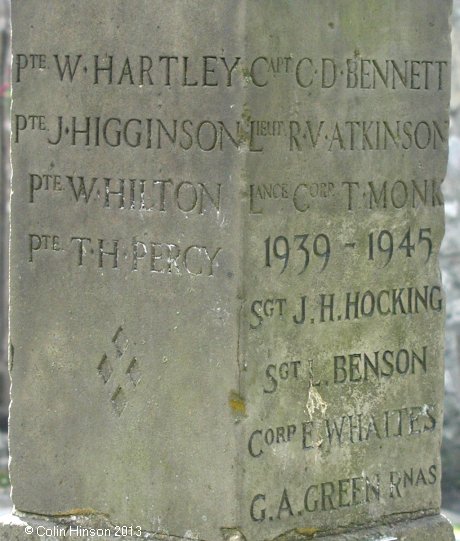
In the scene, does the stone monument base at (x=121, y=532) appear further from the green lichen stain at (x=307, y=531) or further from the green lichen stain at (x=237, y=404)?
the green lichen stain at (x=237, y=404)

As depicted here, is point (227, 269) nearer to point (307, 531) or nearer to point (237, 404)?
point (237, 404)

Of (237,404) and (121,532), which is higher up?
(237,404)

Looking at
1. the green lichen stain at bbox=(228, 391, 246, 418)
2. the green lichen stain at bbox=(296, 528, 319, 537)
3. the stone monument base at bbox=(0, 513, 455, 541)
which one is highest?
the green lichen stain at bbox=(228, 391, 246, 418)

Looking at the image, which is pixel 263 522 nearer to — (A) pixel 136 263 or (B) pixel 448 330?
(A) pixel 136 263

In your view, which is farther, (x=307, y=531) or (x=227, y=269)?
(x=307, y=531)

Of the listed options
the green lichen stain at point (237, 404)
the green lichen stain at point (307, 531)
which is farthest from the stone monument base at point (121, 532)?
the green lichen stain at point (237, 404)

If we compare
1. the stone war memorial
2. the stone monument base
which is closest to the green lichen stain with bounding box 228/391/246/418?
the stone war memorial

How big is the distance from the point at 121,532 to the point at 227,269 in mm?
848

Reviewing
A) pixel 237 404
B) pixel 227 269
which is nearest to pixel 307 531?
pixel 237 404

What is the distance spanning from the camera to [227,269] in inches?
167

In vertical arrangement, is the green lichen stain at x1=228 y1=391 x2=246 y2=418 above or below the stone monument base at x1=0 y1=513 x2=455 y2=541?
above

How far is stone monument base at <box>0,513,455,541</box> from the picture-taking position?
450cm

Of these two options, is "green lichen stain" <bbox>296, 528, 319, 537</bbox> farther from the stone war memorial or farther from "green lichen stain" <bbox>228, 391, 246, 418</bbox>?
"green lichen stain" <bbox>228, 391, 246, 418</bbox>

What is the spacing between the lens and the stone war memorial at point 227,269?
4258mm
